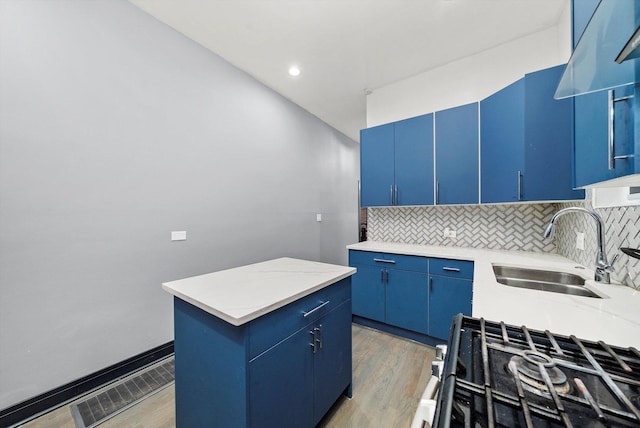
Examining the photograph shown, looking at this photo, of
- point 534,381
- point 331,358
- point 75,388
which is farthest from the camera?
point 75,388

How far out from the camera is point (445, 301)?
7.28 ft

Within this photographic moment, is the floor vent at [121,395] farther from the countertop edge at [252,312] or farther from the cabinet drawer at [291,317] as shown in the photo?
the cabinet drawer at [291,317]

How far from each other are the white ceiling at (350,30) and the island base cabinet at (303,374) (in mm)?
2419

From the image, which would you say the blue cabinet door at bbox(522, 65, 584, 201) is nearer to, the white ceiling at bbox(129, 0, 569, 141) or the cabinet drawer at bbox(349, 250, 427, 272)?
the white ceiling at bbox(129, 0, 569, 141)

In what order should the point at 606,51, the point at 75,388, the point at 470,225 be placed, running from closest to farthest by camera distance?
the point at 606,51 < the point at 75,388 < the point at 470,225

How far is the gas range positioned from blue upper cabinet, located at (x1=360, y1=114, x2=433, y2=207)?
2.03 metres

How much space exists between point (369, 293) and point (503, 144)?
75.7 inches

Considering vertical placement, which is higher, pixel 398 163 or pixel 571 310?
pixel 398 163

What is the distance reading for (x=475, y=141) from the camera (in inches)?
90.4

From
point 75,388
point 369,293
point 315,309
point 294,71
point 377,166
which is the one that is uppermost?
point 294,71

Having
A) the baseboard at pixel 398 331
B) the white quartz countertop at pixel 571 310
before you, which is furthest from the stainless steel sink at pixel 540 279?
the baseboard at pixel 398 331

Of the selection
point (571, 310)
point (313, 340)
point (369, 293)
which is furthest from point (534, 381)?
point (369, 293)

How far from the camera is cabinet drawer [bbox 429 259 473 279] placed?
2105 millimetres

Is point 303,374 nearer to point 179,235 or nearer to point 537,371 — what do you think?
point 537,371
